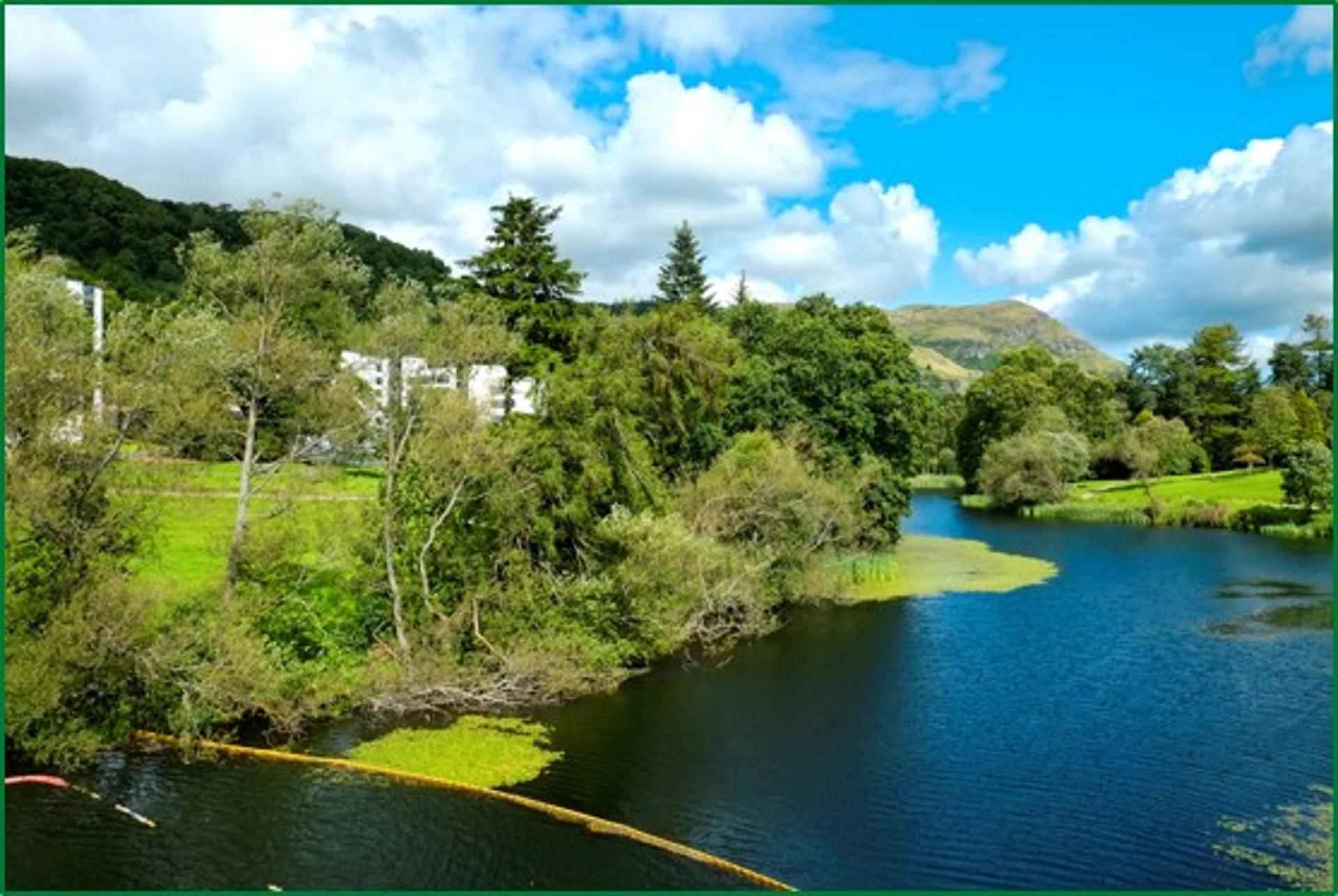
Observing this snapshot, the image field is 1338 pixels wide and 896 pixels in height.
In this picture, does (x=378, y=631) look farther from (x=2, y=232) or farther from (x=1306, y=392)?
(x=1306, y=392)

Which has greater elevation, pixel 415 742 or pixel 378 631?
pixel 378 631

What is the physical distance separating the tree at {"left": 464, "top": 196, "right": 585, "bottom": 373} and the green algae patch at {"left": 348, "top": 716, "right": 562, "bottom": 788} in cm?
2216

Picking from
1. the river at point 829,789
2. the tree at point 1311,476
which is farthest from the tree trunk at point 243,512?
the tree at point 1311,476

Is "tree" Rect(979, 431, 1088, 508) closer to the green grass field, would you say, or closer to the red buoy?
the green grass field

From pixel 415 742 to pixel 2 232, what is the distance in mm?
14513

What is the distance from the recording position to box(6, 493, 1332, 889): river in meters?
18.9

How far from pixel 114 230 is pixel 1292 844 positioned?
125640 millimetres

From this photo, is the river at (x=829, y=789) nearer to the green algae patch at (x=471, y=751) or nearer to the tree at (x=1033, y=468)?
the green algae patch at (x=471, y=751)

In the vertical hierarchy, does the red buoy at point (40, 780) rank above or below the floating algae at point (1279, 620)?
below

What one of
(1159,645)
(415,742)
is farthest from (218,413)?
(1159,645)

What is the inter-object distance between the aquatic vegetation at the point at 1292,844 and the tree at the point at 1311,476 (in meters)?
59.2

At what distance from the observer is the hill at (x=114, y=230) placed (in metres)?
107

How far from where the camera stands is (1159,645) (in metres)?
36.4

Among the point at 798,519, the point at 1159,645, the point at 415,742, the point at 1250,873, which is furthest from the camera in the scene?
the point at 798,519
